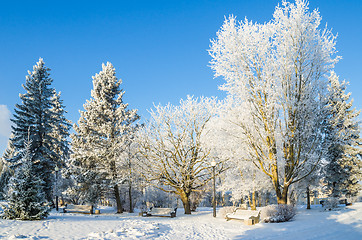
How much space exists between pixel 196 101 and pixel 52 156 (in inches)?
660

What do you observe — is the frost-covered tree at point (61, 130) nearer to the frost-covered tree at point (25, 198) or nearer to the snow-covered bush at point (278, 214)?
the frost-covered tree at point (25, 198)

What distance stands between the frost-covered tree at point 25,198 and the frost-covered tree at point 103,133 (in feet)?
32.0

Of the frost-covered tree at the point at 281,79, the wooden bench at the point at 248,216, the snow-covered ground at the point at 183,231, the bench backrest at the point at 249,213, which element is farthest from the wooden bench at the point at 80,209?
the frost-covered tree at the point at 281,79

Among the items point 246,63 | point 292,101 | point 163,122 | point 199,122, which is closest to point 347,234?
point 292,101

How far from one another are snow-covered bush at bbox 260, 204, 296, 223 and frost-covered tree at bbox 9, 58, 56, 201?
2044cm

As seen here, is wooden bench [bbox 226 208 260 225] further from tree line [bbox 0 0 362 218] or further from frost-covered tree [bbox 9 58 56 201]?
frost-covered tree [bbox 9 58 56 201]

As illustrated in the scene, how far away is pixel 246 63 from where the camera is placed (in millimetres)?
14016

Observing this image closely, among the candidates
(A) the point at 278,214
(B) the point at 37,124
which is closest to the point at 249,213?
(A) the point at 278,214

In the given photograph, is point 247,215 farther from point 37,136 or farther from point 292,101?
point 37,136

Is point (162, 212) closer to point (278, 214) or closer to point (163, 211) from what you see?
point (163, 211)

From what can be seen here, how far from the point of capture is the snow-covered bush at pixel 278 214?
40.5 feet

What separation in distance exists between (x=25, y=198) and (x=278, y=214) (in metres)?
12.5

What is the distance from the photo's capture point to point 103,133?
2367 cm

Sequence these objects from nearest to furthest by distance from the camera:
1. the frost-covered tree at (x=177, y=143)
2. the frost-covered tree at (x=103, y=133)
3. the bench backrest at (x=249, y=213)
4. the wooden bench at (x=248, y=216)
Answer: the wooden bench at (x=248, y=216) < the bench backrest at (x=249, y=213) < the frost-covered tree at (x=177, y=143) < the frost-covered tree at (x=103, y=133)
